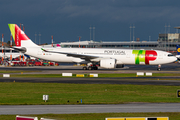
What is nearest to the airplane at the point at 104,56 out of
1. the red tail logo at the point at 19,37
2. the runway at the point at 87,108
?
the red tail logo at the point at 19,37

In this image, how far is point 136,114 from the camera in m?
18.9

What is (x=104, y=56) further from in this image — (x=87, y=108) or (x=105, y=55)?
(x=87, y=108)

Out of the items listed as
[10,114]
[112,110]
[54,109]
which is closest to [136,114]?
[112,110]

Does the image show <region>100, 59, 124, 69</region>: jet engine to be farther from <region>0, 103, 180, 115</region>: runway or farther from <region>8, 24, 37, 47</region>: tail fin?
<region>0, 103, 180, 115</region>: runway

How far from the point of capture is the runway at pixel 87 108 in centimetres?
2014

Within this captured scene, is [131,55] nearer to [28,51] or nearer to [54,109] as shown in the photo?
[28,51]

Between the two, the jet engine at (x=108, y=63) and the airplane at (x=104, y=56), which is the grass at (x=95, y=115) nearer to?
the jet engine at (x=108, y=63)

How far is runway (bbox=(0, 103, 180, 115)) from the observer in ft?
66.1

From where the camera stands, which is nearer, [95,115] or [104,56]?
[95,115]

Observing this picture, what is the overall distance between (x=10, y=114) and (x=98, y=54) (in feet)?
158

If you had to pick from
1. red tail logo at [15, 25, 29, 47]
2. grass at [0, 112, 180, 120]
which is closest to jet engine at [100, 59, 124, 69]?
red tail logo at [15, 25, 29, 47]

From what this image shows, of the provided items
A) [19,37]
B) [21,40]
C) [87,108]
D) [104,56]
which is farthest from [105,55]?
[87,108]

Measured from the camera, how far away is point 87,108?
2153cm

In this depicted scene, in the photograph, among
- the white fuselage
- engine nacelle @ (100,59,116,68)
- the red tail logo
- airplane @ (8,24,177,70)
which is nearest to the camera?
engine nacelle @ (100,59,116,68)
